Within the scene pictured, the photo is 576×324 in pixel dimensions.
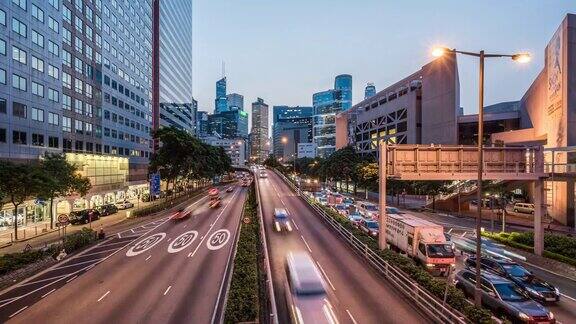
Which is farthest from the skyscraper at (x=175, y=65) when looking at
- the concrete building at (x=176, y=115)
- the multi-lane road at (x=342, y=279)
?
the multi-lane road at (x=342, y=279)

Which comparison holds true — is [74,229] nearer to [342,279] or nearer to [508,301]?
[342,279]

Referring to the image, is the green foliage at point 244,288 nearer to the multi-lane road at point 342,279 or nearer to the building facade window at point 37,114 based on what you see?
the multi-lane road at point 342,279

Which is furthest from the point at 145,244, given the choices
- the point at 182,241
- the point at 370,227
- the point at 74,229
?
the point at 370,227

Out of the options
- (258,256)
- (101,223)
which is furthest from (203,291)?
(101,223)

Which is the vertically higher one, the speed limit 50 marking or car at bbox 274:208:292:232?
car at bbox 274:208:292:232

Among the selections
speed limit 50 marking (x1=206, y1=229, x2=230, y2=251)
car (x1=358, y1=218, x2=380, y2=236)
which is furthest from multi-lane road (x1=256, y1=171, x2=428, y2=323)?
speed limit 50 marking (x1=206, y1=229, x2=230, y2=251)

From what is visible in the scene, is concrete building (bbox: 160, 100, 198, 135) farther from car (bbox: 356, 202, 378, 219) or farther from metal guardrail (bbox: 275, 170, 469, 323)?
metal guardrail (bbox: 275, 170, 469, 323)

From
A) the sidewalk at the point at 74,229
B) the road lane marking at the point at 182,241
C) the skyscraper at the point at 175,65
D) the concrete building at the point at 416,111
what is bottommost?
the sidewalk at the point at 74,229
